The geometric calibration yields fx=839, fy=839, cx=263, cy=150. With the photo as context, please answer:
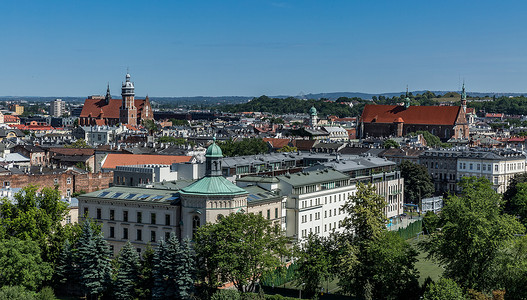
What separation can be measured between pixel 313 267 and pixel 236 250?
5791 mm

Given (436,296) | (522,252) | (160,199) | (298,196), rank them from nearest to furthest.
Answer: (436,296) < (522,252) < (160,199) < (298,196)

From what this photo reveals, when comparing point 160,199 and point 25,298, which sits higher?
point 160,199

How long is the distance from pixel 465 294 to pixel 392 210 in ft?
165

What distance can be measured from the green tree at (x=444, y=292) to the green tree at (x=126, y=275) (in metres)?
20.7

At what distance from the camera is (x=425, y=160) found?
13150cm

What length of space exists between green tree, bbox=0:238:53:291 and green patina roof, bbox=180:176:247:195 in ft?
41.3

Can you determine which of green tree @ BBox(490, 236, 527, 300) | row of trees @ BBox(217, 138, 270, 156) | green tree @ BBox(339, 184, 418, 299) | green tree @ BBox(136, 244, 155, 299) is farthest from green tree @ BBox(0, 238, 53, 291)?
row of trees @ BBox(217, 138, 270, 156)

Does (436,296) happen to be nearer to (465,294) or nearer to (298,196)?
(465,294)

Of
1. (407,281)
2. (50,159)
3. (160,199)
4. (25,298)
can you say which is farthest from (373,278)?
(50,159)

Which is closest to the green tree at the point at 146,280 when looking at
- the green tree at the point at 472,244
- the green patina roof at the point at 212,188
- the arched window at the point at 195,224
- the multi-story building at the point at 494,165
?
the arched window at the point at 195,224

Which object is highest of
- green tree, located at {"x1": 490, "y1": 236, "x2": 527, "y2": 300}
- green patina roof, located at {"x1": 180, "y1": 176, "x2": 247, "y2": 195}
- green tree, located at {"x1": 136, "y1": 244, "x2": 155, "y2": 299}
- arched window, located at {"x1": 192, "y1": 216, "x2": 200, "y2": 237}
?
green patina roof, located at {"x1": 180, "y1": 176, "x2": 247, "y2": 195}

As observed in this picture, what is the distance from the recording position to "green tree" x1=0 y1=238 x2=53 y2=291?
58.2m

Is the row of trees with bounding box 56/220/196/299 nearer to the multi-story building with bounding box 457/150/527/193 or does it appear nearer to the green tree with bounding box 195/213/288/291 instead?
the green tree with bounding box 195/213/288/291

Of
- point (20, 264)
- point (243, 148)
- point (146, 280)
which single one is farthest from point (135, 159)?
point (20, 264)
